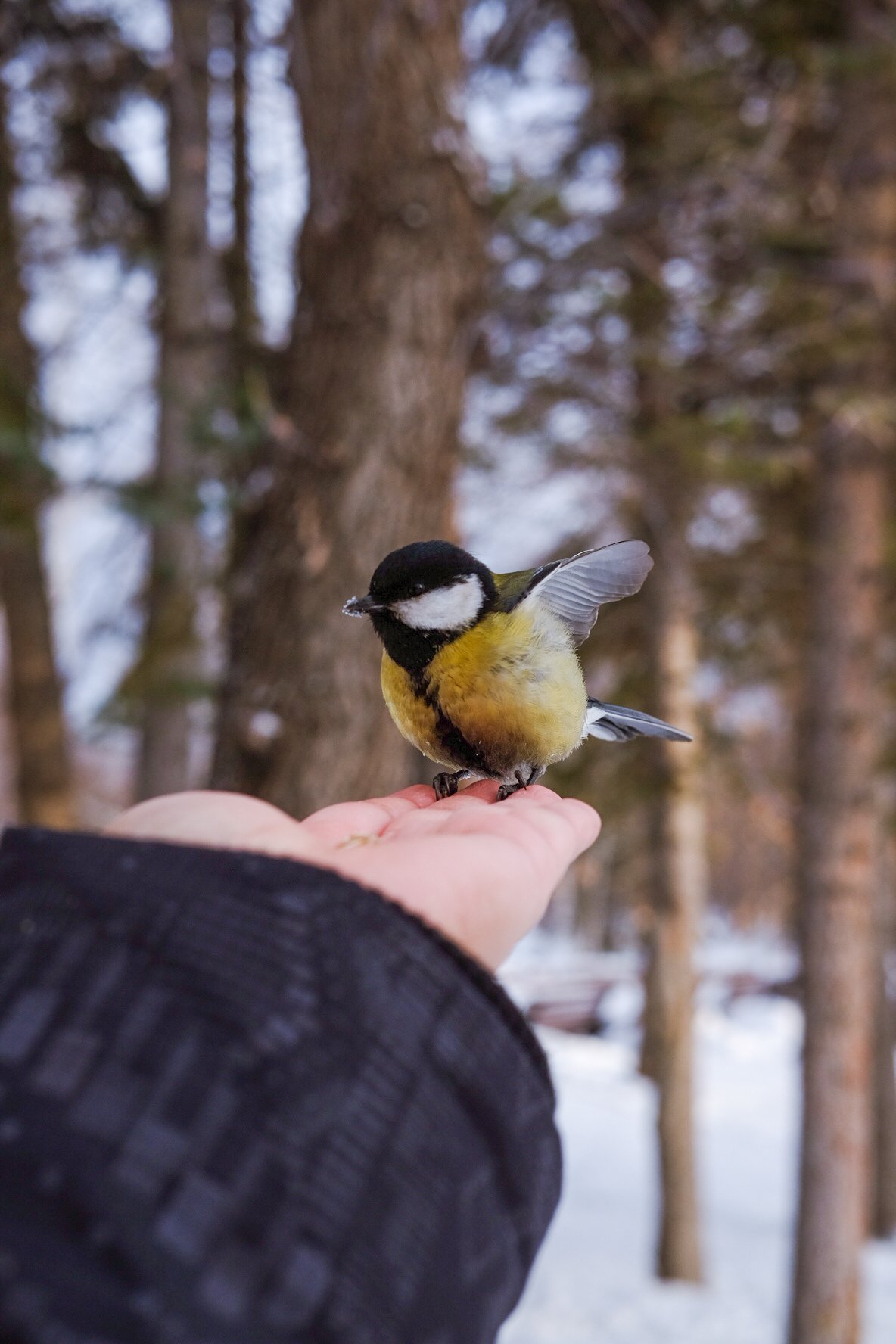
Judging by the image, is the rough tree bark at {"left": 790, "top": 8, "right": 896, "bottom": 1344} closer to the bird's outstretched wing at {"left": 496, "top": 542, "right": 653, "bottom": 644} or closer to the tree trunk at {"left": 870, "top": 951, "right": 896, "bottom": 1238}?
the tree trunk at {"left": 870, "top": 951, "right": 896, "bottom": 1238}

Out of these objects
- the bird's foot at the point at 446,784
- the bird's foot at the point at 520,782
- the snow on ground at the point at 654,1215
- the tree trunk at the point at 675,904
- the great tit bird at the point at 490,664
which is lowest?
the snow on ground at the point at 654,1215

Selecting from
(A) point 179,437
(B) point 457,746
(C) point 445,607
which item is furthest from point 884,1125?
(C) point 445,607

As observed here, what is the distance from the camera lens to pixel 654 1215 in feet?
26.6

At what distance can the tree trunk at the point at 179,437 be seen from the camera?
358 centimetres

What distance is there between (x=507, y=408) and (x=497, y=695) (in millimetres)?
4069

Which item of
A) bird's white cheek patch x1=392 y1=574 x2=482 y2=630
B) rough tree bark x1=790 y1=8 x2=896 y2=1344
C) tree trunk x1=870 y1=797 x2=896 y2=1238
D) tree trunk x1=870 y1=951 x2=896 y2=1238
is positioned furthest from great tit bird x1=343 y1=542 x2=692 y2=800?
tree trunk x1=870 y1=951 x2=896 y2=1238

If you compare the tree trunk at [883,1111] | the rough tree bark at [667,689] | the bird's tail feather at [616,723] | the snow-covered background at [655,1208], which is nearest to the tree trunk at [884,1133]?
the tree trunk at [883,1111]

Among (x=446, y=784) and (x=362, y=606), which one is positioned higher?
(x=362, y=606)

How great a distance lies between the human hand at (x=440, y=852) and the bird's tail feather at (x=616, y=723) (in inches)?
12.3

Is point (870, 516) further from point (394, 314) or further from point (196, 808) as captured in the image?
point (196, 808)

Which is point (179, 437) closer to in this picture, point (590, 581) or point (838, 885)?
point (590, 581)

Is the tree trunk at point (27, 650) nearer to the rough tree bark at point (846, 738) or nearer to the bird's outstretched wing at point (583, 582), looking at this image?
the rough tree bark at point (846, 738)

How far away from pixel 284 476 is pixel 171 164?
297cm

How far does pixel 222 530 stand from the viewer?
4.66 meters
